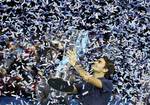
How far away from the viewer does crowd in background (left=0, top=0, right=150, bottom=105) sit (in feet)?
11.7

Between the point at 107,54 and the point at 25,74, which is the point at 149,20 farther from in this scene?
the point at 25,74

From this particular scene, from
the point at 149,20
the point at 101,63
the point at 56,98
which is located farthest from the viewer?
the point at 149,20

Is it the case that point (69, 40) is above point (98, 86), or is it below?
above

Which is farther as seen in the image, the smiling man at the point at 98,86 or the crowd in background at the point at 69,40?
the crowd in background at the point at 69,40

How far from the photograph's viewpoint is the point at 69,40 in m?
3.65

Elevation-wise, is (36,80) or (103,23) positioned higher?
(103,23)

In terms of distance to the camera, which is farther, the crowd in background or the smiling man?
the crowd in background

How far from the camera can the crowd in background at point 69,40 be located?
356 centimetres

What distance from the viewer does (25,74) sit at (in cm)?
361

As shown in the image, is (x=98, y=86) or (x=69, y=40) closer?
(x=98, y=86)

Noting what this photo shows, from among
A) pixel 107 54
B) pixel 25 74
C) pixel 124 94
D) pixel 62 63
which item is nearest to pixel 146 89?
pixel 124 94

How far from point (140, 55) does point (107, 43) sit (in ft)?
0.94

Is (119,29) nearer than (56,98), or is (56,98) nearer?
(56,98)

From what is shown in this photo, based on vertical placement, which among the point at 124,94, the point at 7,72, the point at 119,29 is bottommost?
the point at 124,94
